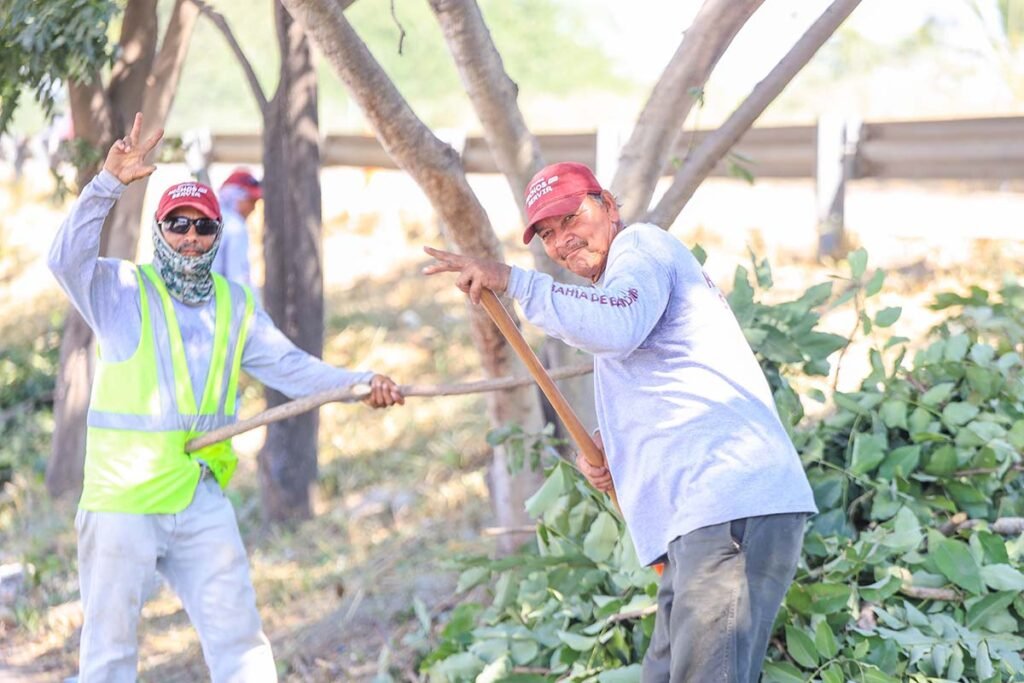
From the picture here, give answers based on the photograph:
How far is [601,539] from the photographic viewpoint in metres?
5.00

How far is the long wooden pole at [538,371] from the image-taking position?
3543 mm

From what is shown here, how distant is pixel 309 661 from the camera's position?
6.14m

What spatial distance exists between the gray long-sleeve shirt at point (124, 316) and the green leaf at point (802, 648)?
172cm

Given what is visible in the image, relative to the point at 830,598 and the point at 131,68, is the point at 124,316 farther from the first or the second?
the point at 131,68

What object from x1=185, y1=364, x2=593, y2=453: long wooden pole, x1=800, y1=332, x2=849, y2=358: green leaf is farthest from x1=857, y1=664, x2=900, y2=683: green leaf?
x1=800, y1=332, x2=849, y2=358: green leaf

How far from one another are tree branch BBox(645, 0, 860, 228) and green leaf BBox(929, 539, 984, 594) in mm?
1511

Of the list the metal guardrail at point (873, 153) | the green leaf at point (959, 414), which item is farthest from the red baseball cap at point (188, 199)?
the metal guardrail at point (873, 153)

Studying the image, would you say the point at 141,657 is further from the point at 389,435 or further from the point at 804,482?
the point at 804,482

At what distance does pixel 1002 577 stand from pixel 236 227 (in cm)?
465

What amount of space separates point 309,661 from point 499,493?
1.16 m

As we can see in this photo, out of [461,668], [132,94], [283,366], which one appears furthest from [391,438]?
[461,668]

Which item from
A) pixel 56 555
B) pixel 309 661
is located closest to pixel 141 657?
pixel 309 661

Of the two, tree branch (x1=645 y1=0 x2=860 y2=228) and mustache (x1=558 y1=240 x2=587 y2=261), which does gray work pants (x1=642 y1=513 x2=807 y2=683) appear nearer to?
mustache (x1=558 y1=240 x2=587 y2=261)

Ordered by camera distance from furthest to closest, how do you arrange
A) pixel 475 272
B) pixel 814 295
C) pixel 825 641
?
pixel 814 295 < pixel 825 641 < pixel 475 272
